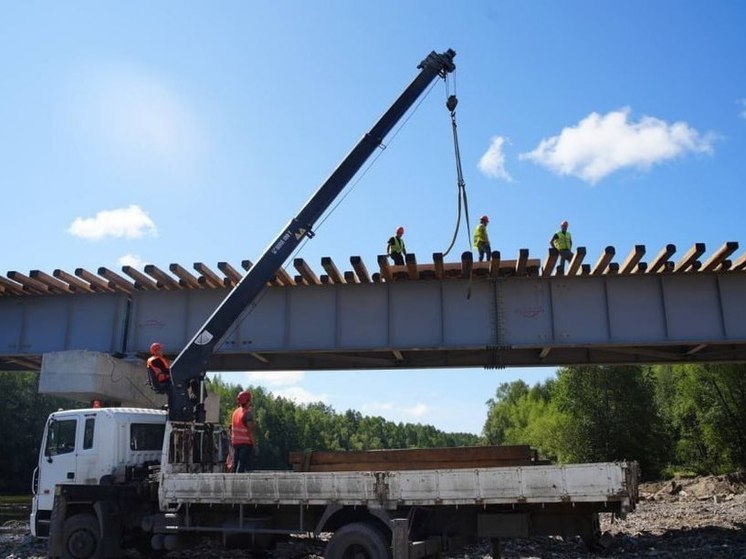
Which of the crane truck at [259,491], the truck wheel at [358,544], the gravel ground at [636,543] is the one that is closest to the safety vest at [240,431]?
the crane truck at [259,491]

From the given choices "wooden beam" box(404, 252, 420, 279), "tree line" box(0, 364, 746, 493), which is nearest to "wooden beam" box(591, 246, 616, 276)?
"wooden beam" box(404, 252, 420, 279)

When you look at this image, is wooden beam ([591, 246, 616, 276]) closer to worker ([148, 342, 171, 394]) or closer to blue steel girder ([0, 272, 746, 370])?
blue steel girder ([0, 272, 746, 370])

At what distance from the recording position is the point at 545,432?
51.4 meters

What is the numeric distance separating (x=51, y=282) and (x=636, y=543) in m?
15.4

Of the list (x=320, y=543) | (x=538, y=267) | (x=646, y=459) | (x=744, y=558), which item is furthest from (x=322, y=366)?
(x=646, y=459)

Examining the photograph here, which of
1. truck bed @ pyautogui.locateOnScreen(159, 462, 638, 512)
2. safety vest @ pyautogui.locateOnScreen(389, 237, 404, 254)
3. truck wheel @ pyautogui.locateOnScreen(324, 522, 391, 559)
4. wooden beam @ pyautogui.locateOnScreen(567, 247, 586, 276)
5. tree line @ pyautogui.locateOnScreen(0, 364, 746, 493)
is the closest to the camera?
truck bed @ pyautogui.locateOnScreen(159, 462, 638, 512)

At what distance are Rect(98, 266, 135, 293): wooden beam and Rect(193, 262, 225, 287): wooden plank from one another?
2045 millimetres

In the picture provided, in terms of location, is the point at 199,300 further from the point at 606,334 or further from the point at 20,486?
the point at 20,486

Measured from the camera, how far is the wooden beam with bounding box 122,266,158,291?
17.1 m

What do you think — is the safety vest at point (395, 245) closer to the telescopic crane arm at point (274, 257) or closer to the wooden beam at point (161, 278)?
the telescopic crane arm at point (274, 257)

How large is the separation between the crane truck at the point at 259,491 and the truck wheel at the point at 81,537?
0.07ft

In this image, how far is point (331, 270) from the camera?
1634 centimetres

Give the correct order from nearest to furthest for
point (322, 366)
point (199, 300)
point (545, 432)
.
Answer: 1. point (199, 300)
2. point (322, 366)
3. point (545, 432)

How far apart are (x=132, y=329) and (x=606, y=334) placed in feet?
39.6
